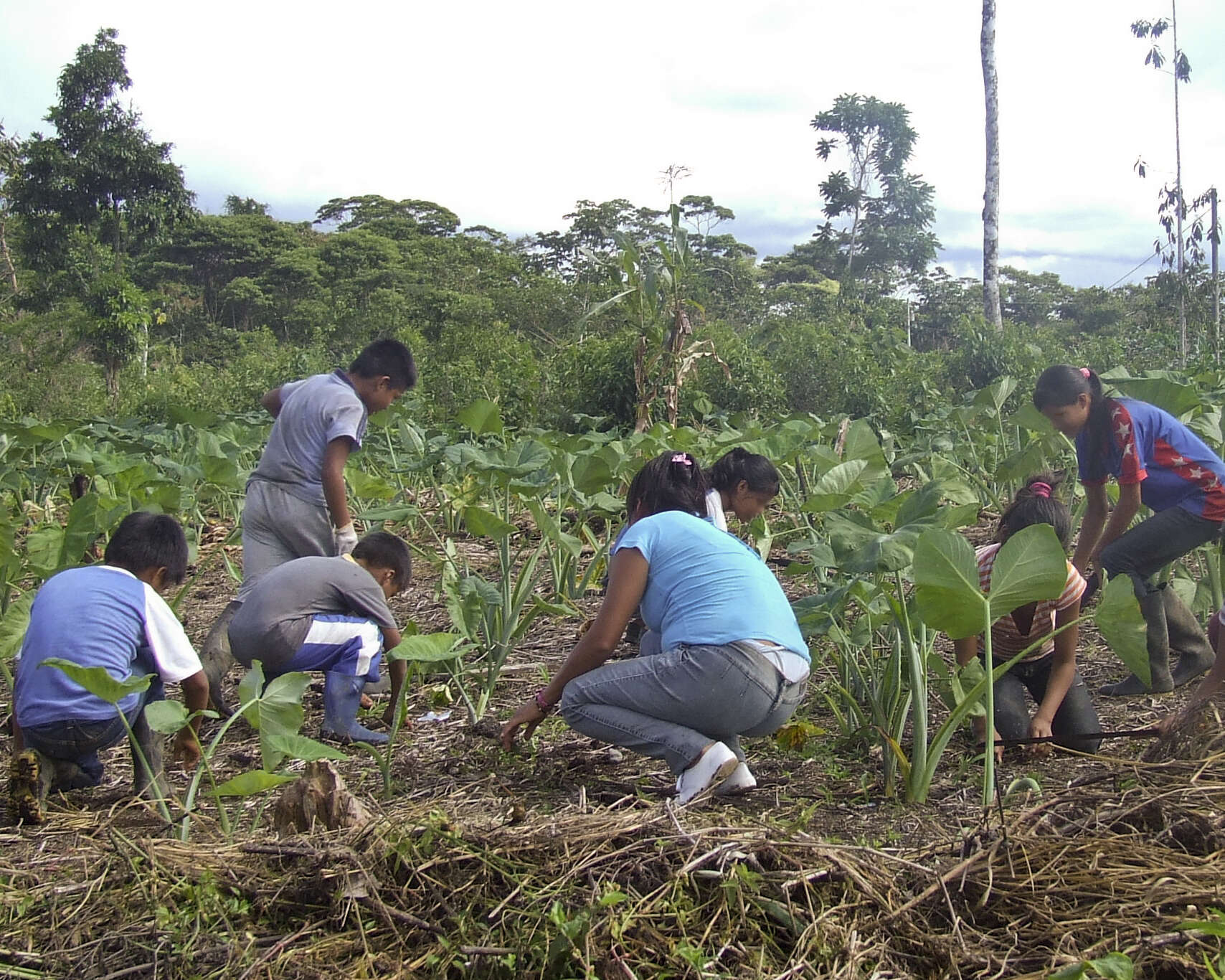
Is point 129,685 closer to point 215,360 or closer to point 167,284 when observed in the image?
point 215,360

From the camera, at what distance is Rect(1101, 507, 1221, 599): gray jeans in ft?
11.5

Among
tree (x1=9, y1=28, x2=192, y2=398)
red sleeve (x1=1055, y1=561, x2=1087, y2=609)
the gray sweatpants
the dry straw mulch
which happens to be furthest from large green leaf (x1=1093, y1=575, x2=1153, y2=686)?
tree (x1=9, y1=28, x2=192, y2=398)

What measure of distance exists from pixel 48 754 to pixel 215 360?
23.2 m

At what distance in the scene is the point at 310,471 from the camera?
12.3 feet

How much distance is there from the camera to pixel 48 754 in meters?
2.74

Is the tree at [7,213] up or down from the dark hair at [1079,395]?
up

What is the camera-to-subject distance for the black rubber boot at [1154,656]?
347 centimetres

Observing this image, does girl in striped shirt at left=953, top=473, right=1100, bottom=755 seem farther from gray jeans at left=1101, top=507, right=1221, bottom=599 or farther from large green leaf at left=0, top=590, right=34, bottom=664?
large green leaf at left=0, top=590, right=34, bottom=664

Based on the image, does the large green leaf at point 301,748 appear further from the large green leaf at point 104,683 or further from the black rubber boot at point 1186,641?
the black rubber boot at point 1186,641

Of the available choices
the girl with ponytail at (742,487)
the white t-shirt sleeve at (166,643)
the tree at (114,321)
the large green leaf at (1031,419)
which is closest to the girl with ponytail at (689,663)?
the girl with ponytail at (742,487)

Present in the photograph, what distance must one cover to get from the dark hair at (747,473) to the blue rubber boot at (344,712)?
4.12ft

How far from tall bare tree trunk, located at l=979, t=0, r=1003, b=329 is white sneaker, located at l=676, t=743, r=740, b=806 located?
13.6 m

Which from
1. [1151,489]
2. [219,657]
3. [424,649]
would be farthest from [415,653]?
[1151,489]

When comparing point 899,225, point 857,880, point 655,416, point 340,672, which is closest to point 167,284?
point 899,225
